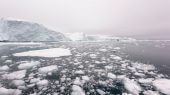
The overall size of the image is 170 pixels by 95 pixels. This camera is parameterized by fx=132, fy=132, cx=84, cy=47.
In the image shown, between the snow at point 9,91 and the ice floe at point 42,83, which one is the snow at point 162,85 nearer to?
the ice floe at point 42,83

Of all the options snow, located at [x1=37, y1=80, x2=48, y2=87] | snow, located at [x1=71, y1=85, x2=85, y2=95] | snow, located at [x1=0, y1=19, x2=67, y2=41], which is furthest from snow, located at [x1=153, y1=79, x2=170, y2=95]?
snow, located at [x1=0, y1=19, x2=67, y2=41]

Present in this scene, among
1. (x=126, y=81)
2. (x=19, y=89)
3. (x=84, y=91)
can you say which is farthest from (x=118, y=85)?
(x=19, y=89)

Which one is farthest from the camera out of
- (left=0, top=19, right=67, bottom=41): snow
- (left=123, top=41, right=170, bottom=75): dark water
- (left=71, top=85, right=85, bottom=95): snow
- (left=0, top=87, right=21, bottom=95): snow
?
(left=0, top=19, right=67, bottom=41): snow


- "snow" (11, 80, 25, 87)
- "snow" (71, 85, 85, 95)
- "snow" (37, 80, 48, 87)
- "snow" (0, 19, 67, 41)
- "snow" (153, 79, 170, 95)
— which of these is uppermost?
"snow" (0, 19, 67, 41)

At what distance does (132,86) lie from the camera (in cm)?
397

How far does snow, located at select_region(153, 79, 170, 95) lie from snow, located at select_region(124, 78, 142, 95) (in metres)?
0.60

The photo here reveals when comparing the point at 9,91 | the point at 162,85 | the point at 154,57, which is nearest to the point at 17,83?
the point at 9,91

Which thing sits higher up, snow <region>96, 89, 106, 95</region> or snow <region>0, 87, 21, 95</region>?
snow <region>0, 87, 21, 95</region>

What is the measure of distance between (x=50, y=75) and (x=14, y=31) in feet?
67.9

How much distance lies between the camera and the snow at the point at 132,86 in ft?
11.9

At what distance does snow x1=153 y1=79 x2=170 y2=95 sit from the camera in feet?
12.3

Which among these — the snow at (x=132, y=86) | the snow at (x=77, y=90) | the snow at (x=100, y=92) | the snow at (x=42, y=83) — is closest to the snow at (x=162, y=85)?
the snow at (x=132, y=86)

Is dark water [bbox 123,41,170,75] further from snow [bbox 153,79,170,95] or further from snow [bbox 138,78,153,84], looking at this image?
snow [bbox 138,78,153,84]

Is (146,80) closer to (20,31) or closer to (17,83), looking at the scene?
(17,83)
